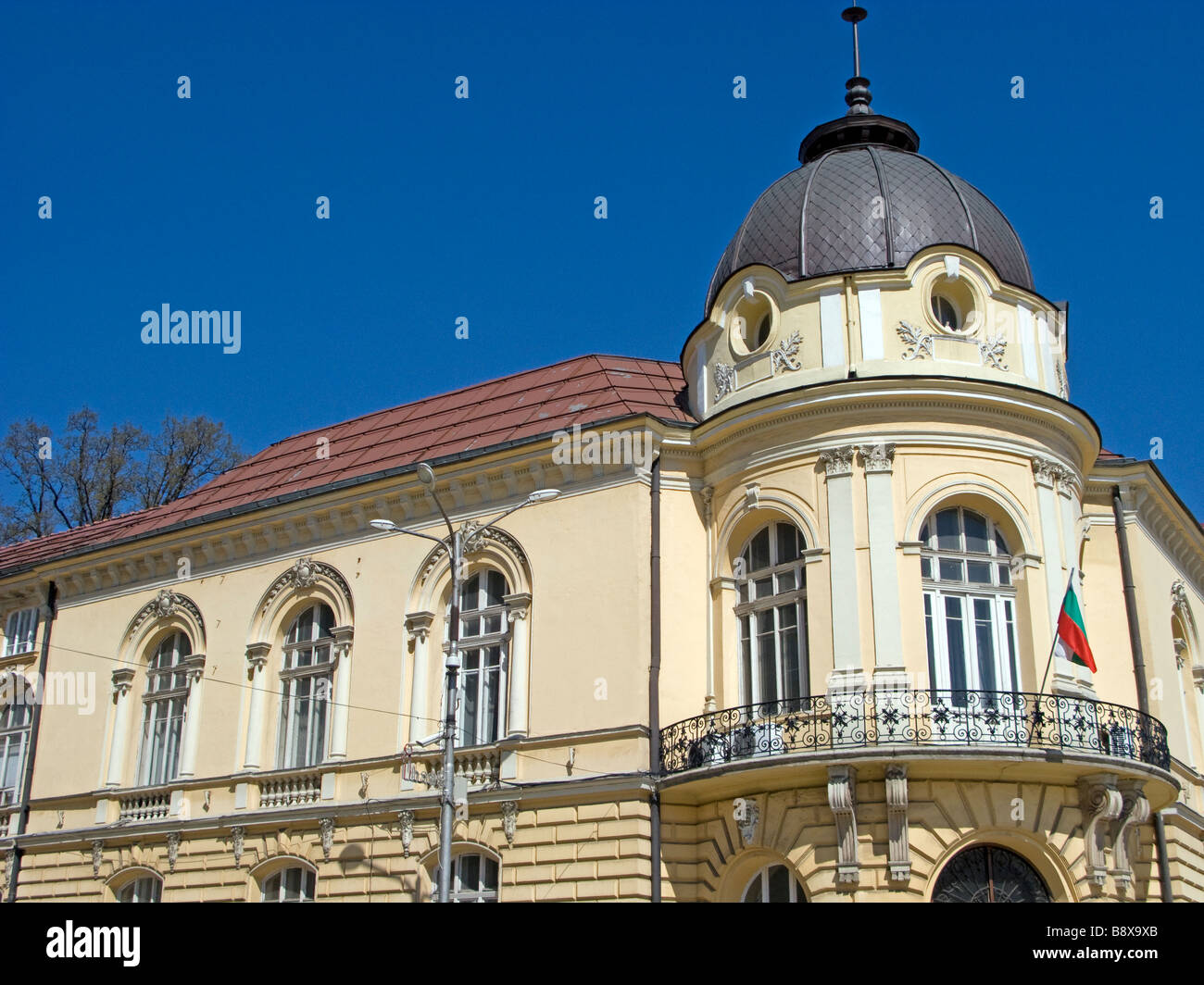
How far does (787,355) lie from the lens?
23.2 metres

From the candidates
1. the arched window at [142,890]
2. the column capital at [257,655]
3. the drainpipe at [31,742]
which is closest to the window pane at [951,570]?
the column capital at [257,655]

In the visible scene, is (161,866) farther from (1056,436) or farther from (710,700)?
(1056,436)

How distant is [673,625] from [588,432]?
12.4ft

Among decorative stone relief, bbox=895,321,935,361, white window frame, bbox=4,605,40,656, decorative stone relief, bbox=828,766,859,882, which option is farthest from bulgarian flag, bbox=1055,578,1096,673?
white window frame, bbox=4,605,40,656

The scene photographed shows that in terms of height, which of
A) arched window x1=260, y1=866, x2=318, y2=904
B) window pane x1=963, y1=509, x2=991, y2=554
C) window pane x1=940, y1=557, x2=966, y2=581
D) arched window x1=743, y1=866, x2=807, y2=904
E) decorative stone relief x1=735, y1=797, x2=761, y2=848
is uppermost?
window pane x1=963, y1=509, x2=991, y2=554

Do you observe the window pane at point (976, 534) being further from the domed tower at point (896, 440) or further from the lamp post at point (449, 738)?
the lamp post at point (449, 738)

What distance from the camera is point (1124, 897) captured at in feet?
67.3

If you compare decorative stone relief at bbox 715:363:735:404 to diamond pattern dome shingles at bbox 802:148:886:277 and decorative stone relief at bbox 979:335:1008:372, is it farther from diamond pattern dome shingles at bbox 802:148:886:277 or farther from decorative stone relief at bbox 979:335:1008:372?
decorative stone relief at bbox 979:335:1008:372

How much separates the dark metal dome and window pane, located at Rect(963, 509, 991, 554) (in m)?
4.41

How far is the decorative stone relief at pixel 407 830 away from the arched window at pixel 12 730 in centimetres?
1140

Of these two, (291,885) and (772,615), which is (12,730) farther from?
(772,615)

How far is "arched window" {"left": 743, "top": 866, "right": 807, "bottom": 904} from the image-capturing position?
20828 millimetres
